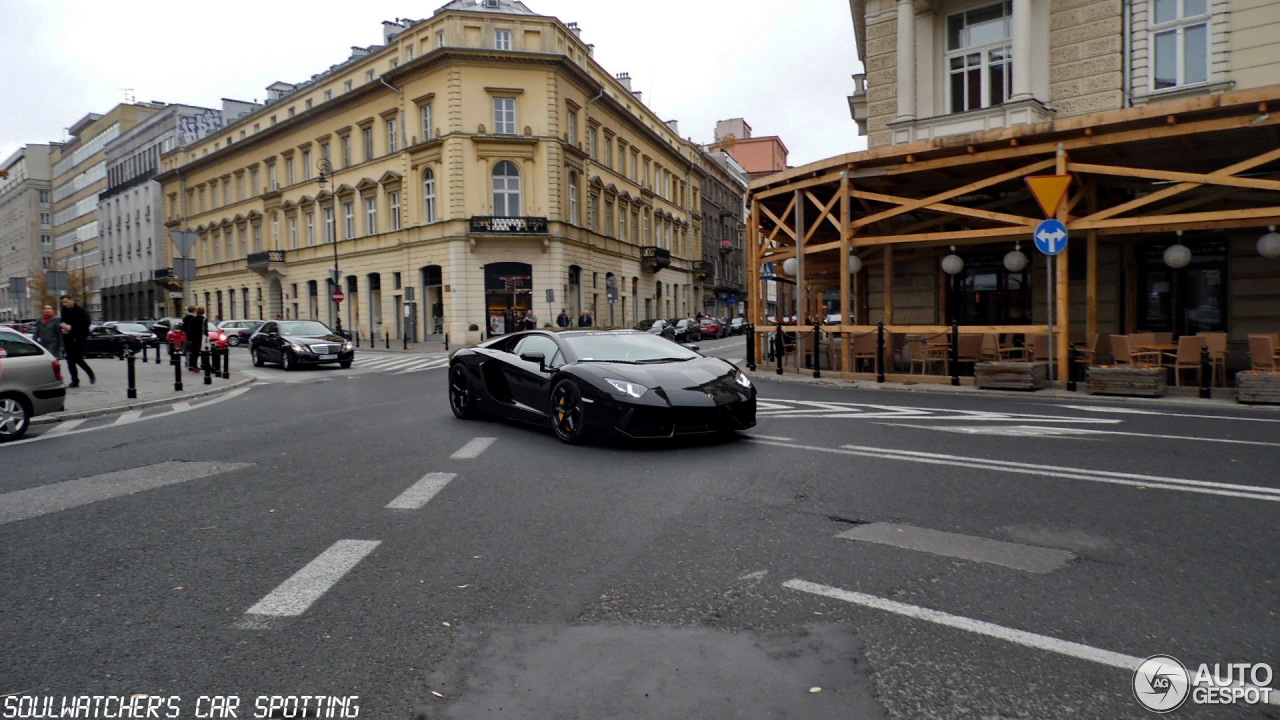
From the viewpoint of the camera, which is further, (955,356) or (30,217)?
→ (30,217)

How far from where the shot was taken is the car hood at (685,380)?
7.71 metres

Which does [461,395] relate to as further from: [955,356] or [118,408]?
[955,356]

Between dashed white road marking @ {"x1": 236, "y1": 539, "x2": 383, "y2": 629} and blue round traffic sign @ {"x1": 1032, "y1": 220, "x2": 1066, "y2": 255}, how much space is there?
37.9 ft

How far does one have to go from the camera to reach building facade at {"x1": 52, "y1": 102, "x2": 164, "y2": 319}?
8244 cm

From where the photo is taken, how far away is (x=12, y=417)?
9766 mm

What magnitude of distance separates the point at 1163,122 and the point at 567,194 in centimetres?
3158

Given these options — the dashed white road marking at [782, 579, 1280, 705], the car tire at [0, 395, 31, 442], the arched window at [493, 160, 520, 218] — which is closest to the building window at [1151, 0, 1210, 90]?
the dashed white road marking at [782, 579, 1280, 705]

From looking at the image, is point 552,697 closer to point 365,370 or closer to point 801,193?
point 801,193

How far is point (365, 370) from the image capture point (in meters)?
22.6

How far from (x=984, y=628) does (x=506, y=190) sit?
125ft

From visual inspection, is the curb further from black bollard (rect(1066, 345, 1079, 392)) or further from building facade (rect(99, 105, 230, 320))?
building facade (rect(99, 105, 230, 320))

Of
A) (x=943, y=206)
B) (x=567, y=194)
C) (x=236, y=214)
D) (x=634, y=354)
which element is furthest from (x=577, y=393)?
(x=236, y=214)

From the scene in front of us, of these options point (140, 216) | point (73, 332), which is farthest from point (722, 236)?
point (73, 332)

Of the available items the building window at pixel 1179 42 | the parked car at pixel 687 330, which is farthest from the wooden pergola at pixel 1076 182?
the parked car at pixel 687 330
